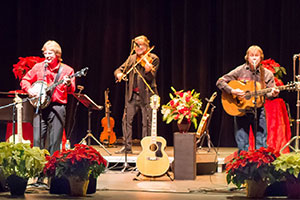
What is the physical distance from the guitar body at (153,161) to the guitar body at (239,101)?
3.46 ft

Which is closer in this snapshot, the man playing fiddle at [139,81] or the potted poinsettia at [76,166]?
the potted poinsettia at [76,166]

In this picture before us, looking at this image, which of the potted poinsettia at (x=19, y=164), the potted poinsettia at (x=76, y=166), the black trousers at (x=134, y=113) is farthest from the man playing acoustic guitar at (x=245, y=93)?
the potted poinsettia at (x=19, y=164)

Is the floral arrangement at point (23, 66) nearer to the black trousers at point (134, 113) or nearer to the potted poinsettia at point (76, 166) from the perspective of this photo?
the black trousers at point (134, 113)

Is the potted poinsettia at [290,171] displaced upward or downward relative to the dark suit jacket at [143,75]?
downward

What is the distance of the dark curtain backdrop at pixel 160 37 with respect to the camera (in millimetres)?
→ 10258

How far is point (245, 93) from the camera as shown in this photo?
23.0 ft

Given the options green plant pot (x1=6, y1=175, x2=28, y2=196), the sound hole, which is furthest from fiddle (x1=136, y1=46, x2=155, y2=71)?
green plant pot (x1=6, y1=175, x2=28, y2=196)

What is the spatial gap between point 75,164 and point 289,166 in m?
2.01

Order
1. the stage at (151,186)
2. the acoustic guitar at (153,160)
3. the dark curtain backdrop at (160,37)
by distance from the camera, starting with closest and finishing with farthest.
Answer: the stage at (151,186), the acoustic guitar at (153,160), the dark curtain backdrop at (160,37)

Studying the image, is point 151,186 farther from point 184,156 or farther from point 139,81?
point 139,81

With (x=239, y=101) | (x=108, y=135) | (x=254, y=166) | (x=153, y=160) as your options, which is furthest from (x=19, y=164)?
(x=108, y=135)

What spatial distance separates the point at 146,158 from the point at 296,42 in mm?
4142

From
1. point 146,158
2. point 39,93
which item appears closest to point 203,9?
point 146,158

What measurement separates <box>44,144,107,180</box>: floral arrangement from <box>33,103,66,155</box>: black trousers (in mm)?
1246
